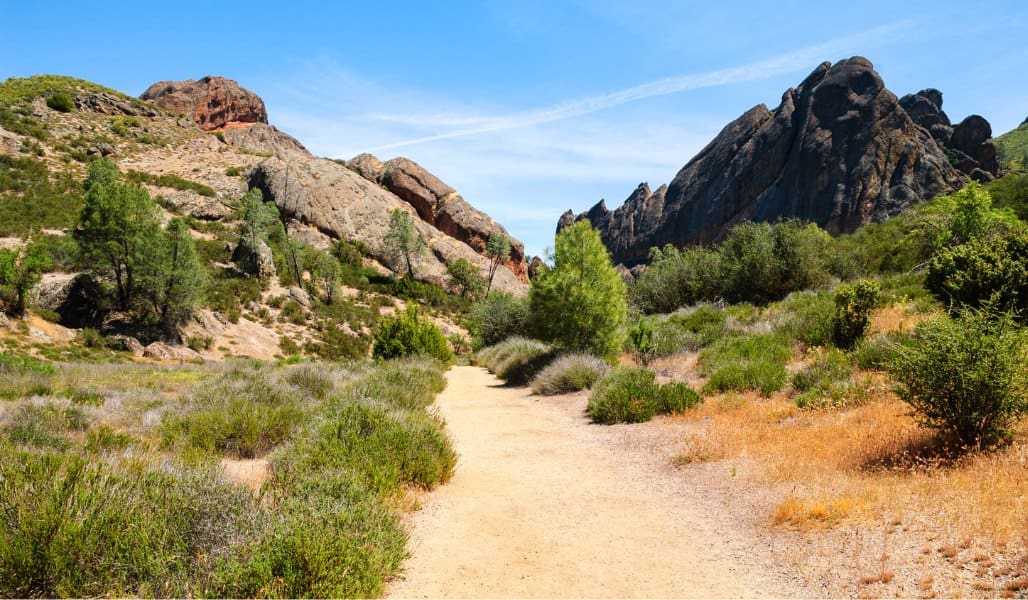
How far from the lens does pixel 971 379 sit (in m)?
5.48

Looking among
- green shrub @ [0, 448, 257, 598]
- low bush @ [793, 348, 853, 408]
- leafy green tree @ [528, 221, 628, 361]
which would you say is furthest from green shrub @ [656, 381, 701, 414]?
green shrub @ [0, 448, 257, 598]

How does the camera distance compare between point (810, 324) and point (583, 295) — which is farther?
point (583, 295)

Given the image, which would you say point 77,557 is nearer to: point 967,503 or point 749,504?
point 749,504

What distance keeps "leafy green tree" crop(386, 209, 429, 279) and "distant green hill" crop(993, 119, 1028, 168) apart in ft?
284

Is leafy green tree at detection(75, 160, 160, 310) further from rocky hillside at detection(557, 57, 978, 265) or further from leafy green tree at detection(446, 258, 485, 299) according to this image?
rocky hillside at detection(557, 57, 978, 265)

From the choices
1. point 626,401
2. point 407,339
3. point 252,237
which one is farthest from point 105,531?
point 252,237

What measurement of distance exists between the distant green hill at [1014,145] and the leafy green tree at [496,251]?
2958 inches

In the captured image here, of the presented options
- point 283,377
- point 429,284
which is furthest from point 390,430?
point 429,284

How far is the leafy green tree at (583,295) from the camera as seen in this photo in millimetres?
16828

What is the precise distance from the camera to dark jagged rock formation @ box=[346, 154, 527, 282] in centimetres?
7269

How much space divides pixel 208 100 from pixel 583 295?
96.0m

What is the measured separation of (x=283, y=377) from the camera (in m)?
13.4

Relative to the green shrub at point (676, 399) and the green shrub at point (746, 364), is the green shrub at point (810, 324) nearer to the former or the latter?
the green shrub at point (746, 364)

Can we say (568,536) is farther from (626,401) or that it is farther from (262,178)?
(262,178)
